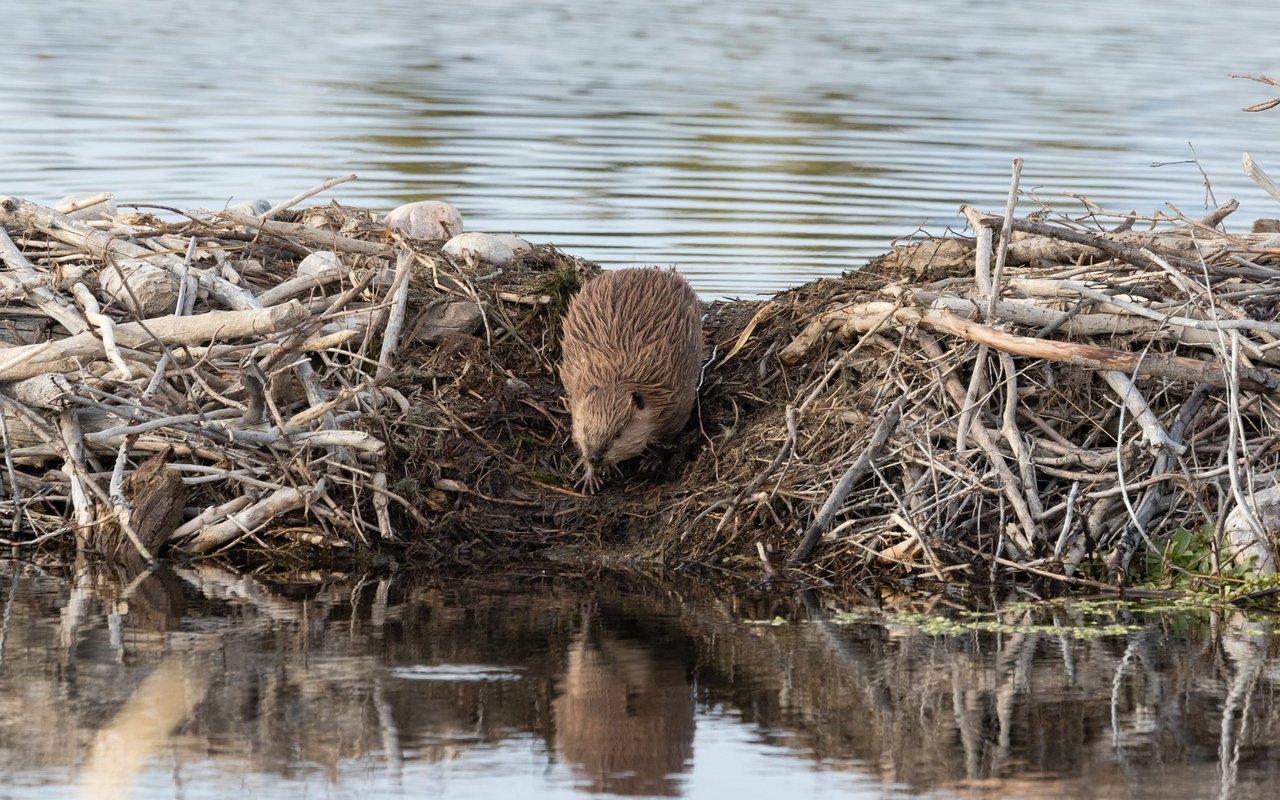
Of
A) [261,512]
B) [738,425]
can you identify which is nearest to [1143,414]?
[738,425]

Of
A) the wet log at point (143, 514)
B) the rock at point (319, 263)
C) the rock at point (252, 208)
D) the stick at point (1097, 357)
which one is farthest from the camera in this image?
the rock at point (252, 208)

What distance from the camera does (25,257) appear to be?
8008mm

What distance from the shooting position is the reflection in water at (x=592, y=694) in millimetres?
4879

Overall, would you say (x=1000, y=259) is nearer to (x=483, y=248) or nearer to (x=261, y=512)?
(x=483, y=248)

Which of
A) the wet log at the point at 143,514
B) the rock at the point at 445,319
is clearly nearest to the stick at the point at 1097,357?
the rock at the point at 445,319

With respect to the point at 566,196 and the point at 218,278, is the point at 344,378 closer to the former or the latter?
the point at 218,278

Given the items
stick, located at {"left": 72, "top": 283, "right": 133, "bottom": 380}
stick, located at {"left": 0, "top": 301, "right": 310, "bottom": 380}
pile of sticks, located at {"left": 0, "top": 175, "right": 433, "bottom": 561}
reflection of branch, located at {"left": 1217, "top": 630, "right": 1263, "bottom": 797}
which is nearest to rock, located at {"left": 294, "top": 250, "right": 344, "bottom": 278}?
pile of sticks, located at {"left": 0, "top": 175, "right": 433, "bottom": 561}

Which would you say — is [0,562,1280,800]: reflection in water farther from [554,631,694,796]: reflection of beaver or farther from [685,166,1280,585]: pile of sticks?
[685,166,1280,585]: pile of sticks

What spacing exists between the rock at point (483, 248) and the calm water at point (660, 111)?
8.02 ft

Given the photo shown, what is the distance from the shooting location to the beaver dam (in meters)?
6.83

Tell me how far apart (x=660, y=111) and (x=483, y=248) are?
10287 millimetres

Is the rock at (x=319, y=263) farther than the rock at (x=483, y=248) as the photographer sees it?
No

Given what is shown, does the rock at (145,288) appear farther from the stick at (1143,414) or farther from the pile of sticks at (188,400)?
the stick at (1143,414)

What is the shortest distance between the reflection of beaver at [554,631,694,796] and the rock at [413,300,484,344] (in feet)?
7.10
